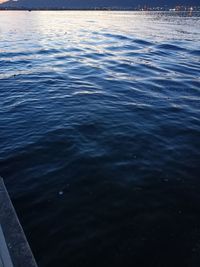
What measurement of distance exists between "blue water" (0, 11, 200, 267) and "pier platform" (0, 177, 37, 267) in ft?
2.32

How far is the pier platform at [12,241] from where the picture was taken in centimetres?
497

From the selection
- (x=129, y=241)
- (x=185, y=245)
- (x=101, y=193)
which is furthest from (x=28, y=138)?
(x=185, y=245)

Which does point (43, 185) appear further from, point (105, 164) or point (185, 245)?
point (185, 245)

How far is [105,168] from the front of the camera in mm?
10109

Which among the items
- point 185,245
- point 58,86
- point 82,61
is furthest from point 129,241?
point 82,61

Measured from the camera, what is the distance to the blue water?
689 centimetres

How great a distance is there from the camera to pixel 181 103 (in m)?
16.8

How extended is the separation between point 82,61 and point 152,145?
20671mm

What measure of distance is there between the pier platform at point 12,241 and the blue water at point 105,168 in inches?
27.8

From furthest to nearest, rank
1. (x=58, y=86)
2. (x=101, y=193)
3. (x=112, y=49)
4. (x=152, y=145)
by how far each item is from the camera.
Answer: (x=112, y=49), (x=58, y=86), (x=152, y=145), (x=101, y=193)

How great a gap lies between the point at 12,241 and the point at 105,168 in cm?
477

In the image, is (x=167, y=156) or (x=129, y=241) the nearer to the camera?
(x=129, y=241)

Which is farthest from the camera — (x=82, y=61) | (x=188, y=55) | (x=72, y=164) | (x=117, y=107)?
(x=188, y=55)

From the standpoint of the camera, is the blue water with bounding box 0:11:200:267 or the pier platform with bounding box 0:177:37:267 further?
the blue water with bounding box 0:11:200:267
